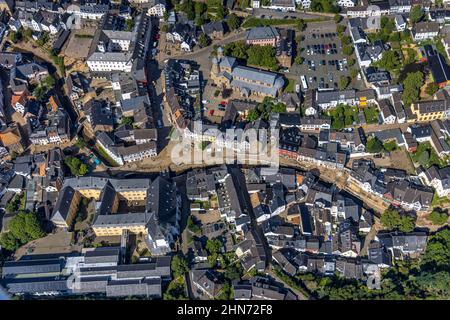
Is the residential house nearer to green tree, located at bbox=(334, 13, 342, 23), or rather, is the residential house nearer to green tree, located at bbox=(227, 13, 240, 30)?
green tree, located at bbox=(334, 13, 342, 23)

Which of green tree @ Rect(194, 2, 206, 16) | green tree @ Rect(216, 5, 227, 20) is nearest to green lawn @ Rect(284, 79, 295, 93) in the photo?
green tree @ Rect(216, 5, 227, 20)

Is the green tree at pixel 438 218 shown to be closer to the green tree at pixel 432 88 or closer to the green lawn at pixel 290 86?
the green tree at pixel 432 88

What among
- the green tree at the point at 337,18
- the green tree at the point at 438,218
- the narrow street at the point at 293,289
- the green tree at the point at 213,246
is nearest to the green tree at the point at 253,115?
the green tree at the point at 213,246

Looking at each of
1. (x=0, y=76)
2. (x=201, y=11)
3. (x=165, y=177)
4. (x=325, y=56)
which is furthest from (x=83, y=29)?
(x=325, y=56)

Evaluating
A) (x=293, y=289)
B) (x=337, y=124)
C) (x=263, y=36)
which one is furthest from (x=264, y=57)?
(x=293, y=289)

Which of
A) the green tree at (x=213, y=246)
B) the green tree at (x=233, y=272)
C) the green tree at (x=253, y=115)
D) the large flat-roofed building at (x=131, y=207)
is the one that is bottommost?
the green tree at (x=233, y=272)

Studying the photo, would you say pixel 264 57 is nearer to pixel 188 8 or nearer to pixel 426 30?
pixel 188 8
